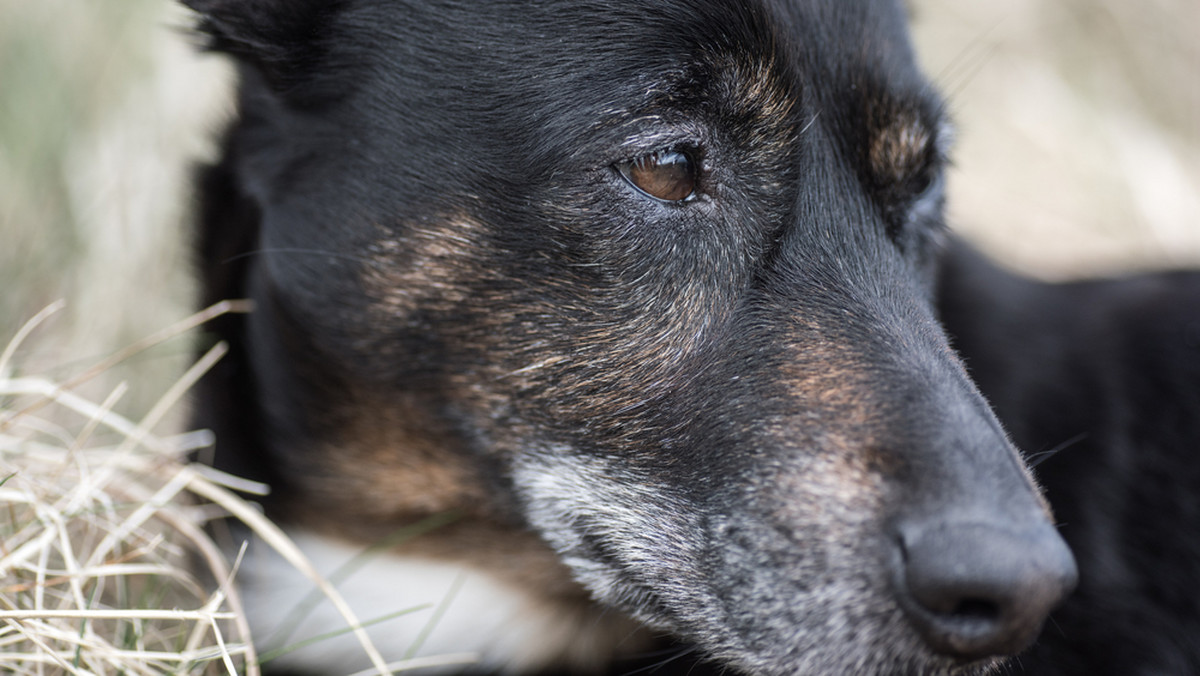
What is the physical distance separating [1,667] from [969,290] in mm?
2434

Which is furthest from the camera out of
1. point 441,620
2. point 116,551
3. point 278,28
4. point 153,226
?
point 153,226

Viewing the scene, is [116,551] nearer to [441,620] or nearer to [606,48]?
[441,620]

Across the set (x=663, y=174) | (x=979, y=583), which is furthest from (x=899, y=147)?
(x=979, y=583)

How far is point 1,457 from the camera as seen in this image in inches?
87.6

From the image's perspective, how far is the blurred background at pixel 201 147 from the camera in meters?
3.37

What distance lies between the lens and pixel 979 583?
56.7 inches

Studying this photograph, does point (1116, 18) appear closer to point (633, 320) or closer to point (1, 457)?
point (633, 320)

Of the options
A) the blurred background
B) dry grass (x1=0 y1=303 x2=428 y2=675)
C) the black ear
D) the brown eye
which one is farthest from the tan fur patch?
dry grass (x1=0 y1=303 x2=428 y2=675)

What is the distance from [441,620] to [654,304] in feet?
3.19

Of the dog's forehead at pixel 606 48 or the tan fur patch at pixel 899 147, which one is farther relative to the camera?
the tan fur patch at pixel 899 147

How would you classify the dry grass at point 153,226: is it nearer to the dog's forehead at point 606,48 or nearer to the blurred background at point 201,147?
the blurred background at point 201,147

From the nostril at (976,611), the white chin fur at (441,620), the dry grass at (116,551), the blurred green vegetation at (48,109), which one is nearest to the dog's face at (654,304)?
the nostril at (976,611)

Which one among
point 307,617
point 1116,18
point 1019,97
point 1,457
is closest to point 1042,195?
point 1019,97

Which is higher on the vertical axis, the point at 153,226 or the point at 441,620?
the point at 153,226
